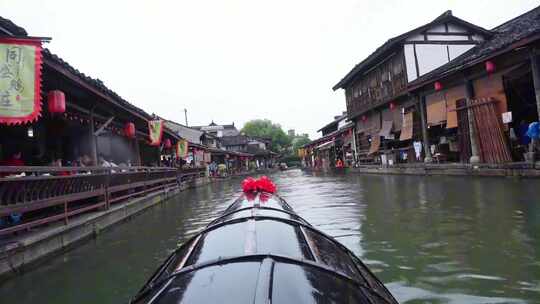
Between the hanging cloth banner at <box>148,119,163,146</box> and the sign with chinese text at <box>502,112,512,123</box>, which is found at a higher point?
the hanging cloth banner at <box>148,119,163,146</box>

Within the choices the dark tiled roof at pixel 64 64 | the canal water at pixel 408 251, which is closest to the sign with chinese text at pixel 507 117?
the canal water at pixel 408 251

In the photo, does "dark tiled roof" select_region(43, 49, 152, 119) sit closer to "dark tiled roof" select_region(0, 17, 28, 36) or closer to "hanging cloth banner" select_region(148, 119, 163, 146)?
"dark tiled roof" select_region(0, 17, 28, 36)

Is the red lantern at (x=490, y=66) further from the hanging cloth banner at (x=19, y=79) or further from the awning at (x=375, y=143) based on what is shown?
the hanging cloth banner at (x=19, y=79)

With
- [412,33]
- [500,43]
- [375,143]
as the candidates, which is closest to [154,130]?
[500,43]

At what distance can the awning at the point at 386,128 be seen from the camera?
71.1 feet

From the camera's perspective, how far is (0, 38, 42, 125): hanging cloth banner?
506 cm

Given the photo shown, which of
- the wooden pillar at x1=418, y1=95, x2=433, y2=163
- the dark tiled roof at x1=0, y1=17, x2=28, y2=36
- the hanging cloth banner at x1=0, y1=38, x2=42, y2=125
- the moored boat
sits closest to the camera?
the moored boat

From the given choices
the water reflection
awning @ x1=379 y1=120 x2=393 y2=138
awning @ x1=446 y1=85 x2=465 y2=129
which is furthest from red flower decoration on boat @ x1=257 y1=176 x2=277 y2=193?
awning @ x1=379 y1=120 x2=393 y2=138

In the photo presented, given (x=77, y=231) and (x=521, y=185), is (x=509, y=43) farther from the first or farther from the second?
(x=77, y=231)

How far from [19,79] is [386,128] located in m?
19.9

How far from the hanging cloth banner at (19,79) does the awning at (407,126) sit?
1720cm

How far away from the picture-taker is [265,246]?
2340mm

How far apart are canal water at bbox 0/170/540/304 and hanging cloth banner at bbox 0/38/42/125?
228 cm

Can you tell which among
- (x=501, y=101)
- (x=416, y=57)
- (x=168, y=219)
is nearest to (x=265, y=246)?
(x=168, y=219)
